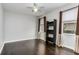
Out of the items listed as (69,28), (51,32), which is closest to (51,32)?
(51,32)

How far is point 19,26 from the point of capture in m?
8.33

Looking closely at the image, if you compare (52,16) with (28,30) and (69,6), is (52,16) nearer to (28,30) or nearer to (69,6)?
(69,6)

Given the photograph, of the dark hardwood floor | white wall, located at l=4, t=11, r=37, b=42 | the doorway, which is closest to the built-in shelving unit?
the doorway

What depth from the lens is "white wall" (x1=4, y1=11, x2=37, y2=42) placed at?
7.31 metres

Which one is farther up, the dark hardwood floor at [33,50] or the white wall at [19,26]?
the white wall at [19,26]

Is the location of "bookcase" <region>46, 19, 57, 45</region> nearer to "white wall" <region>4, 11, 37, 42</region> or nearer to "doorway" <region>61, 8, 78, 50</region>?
"doorway" <region>61, 8, 78, 50</region>

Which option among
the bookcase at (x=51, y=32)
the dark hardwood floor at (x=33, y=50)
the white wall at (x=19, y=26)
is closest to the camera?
the dark hardwood floor at (x=33, y=50)

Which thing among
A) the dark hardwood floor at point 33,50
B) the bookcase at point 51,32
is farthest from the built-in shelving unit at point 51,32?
the dark hardwood floor at point 33,50

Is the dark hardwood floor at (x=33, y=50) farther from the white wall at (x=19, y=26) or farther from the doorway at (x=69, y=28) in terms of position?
the white wall at (x=19, y=26)

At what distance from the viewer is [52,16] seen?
726 centimetres

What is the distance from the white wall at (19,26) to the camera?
731 cm

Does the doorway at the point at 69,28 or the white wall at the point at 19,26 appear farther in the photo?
the white wall at the point at 19,26

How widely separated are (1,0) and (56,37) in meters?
5.53
